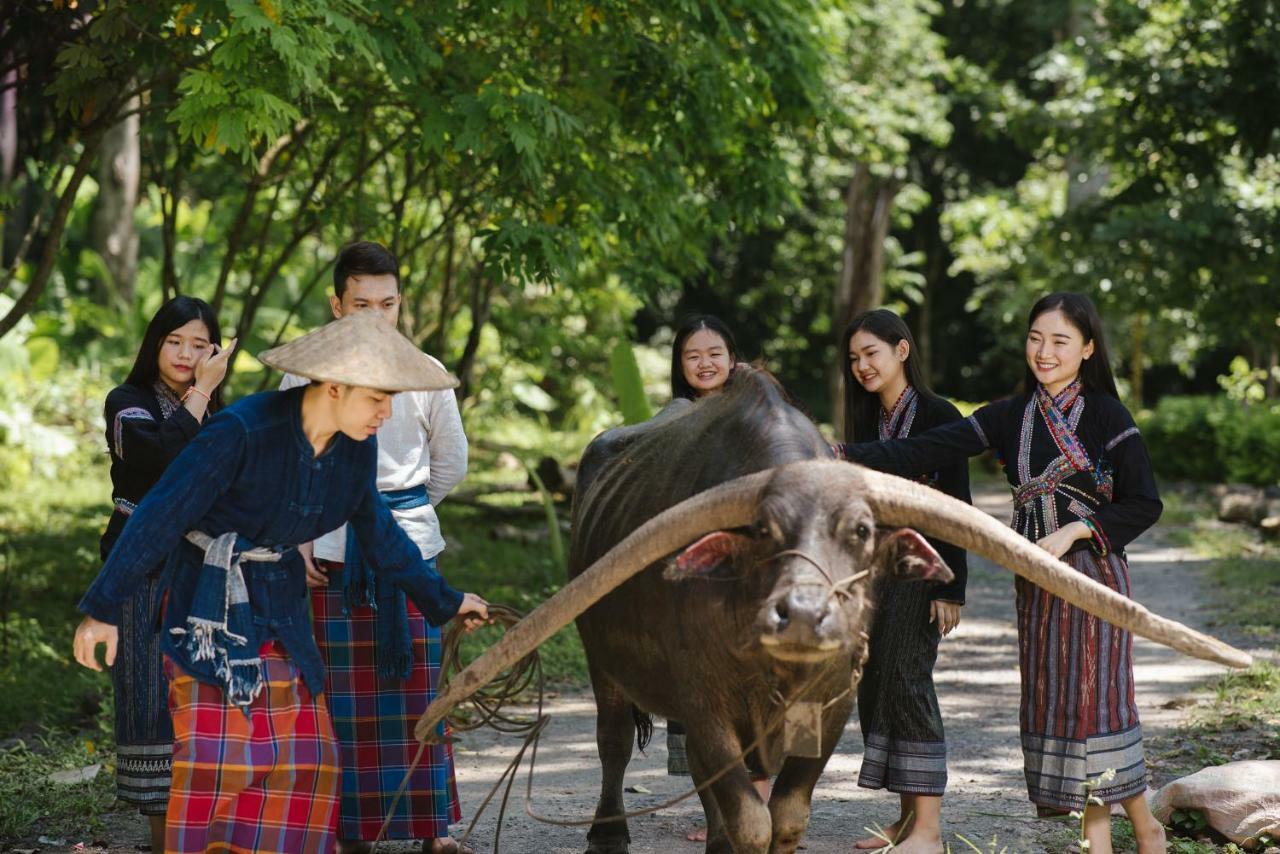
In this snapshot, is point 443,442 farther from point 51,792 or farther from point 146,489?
point 51,792

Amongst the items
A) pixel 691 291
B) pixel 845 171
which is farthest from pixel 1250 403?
pixel 691 291

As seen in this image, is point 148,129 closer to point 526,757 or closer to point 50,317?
point 526,757

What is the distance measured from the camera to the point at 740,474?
176 inches

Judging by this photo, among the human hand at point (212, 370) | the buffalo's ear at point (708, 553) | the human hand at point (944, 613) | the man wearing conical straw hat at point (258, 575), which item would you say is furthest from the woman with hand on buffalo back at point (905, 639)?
the human hand at point (212, 370)

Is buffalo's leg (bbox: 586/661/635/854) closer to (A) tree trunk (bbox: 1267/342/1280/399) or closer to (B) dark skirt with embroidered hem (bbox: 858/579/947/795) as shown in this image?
(B) dark skirt with embroidered hem (bbox: 858/579/947/795)

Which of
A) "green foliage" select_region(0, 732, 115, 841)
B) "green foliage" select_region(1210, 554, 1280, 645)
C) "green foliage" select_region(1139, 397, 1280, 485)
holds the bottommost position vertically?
"green foliage" select_region(0, 732, 115, 841)

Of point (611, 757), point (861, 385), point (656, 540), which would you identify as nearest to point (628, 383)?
point (861, 385)

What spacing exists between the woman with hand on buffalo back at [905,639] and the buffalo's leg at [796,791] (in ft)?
2.36

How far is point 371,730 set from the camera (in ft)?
17.5

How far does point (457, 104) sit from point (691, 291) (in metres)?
23.5

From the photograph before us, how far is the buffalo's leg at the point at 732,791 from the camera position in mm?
4234

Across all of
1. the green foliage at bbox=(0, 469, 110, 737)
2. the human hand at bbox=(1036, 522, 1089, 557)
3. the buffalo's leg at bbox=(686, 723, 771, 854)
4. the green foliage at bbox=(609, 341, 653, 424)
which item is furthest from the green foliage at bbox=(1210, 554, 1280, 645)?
the green foliage at bbox=(0, 469, 110, 737)

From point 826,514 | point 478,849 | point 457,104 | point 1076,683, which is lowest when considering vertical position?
point 478,849

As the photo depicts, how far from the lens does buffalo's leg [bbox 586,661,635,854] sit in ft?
17.6
